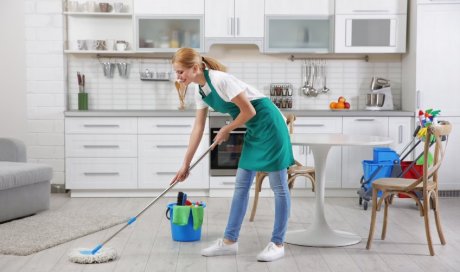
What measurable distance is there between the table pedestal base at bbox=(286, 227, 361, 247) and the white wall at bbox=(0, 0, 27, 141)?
3.29 m

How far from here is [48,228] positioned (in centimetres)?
460

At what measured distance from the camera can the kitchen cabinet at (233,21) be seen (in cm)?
625

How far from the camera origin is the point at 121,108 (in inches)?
261

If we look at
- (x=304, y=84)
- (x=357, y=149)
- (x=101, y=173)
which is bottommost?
(x=101, y=173)

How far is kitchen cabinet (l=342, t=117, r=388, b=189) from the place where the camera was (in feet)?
20.1

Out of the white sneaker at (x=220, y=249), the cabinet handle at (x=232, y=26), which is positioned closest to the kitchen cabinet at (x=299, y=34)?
the cabinet handle at (x=232, y=26)

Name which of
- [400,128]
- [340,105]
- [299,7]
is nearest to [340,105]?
[340,105]

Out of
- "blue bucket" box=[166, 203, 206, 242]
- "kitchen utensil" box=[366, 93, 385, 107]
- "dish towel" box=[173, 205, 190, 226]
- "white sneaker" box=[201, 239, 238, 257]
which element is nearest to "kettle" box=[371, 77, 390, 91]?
"kitchen utensil" box=[366, 93, 385, 107]

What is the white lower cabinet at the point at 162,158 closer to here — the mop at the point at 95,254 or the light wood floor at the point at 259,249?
the light wood floor at the point at 259,249

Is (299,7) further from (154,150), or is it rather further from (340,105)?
(154,150)

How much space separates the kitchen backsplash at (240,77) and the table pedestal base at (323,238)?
2.53m

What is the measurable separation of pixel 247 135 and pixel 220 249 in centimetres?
67

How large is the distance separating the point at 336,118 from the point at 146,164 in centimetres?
175

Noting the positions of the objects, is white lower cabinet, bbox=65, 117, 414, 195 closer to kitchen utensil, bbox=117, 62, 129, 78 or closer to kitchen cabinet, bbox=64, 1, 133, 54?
kitchen utensil, bbox=117, 62, 129, 78
